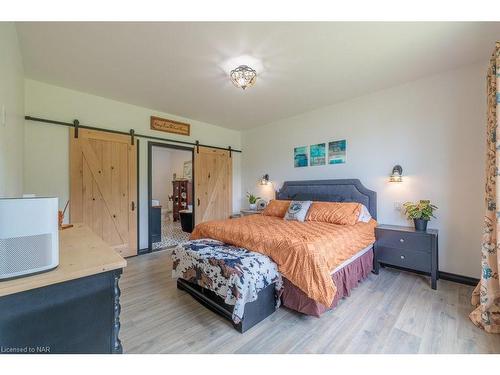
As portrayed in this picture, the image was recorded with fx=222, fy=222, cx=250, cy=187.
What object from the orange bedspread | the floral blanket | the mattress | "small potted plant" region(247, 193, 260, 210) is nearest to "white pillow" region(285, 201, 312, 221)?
the orange bedspread

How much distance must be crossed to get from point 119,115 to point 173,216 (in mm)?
4481

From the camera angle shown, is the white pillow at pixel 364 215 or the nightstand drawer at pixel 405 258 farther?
the white pillow at pixel 364 215

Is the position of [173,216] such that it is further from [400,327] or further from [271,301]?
[400,327]


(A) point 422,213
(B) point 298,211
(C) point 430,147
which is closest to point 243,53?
(B) point 298,211

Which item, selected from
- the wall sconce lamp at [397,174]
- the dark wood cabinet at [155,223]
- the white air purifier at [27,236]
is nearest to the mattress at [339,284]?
the wall sconce lamp at [397,174]

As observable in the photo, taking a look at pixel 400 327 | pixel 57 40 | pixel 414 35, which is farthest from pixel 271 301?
pixel 57 40

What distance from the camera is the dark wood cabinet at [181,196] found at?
728 cm

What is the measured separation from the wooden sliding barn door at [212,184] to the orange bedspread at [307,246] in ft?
6.18

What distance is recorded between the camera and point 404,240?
277 centimetres

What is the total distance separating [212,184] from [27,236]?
4.13m

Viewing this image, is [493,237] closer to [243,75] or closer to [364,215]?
[364,215]

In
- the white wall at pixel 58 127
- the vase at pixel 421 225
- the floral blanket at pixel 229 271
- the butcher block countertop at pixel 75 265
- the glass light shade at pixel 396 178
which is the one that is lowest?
the floral blanket at pixel 229 271

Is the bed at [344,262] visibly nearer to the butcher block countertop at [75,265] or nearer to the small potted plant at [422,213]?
the small potted plant at [422,213]

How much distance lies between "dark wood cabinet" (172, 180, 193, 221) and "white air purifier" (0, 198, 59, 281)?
249 inches
